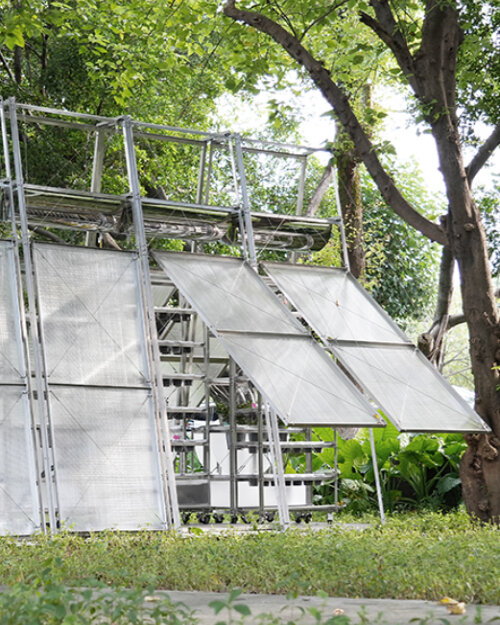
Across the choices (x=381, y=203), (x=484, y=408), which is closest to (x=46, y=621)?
(x=484, y=408)

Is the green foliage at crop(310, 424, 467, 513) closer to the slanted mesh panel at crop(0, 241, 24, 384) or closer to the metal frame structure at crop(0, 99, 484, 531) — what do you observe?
the metal frame structure at crop(0, 99, 484, 531)

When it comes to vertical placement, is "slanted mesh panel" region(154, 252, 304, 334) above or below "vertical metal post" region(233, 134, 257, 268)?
below

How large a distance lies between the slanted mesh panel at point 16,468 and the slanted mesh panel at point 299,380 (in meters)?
1.99

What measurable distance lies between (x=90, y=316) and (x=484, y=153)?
4.66 meters

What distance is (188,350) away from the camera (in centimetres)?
1173

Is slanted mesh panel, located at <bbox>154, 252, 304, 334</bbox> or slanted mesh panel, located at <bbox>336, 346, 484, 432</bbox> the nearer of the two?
slanted mesh panel, located at <bbox>336, 346, 484, 432</bbox>

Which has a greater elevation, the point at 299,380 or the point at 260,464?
the point at 299,380

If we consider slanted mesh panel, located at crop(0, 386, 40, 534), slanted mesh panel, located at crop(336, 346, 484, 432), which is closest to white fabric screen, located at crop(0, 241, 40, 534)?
slanted mesh panel, located at crop(0, 386, 40, 534)

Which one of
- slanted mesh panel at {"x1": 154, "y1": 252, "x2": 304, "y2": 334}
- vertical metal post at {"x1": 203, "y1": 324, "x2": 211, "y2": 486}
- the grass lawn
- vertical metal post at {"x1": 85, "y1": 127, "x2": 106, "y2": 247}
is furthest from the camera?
vertical metal post at {"x1": 203, "y1": 324, "x2": 211, "y2": 486}

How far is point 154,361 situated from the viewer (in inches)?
352

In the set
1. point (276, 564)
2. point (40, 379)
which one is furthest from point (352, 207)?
point (276, 564)

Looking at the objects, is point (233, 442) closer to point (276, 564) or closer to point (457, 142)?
point (457, 142)

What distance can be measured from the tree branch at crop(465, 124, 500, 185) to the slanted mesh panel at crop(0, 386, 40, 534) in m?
5.42

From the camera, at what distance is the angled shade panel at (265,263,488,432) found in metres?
9.17
